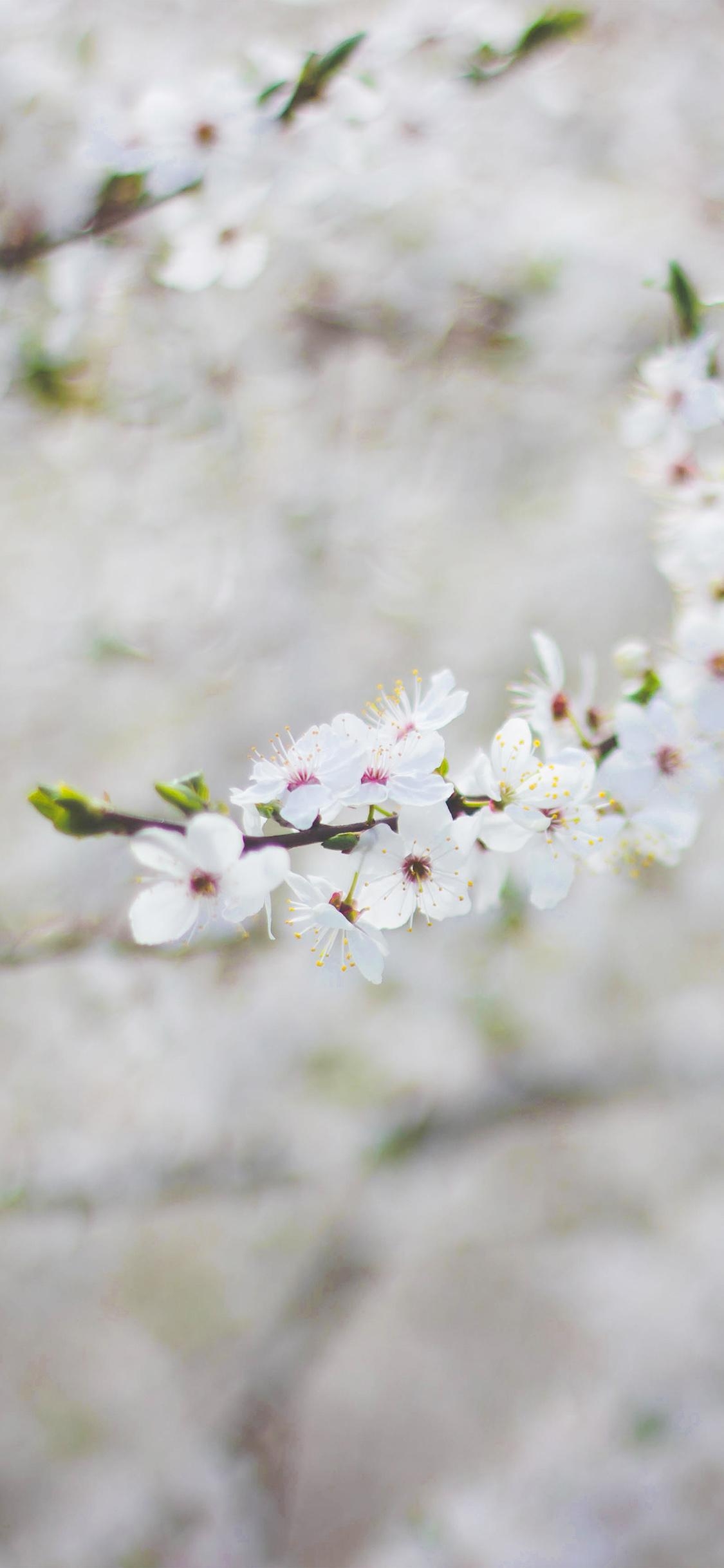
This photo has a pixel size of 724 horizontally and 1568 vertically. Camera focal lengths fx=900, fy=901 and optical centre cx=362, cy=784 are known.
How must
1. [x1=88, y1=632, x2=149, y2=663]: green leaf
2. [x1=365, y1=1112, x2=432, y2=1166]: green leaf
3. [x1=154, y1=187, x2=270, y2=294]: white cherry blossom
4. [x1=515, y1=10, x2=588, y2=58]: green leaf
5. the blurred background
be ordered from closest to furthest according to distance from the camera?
[x1=515, y1=10, x2=588, y2=58]: green leaf < [x1=154, y1=187, x2=270, y2=294]: white cherry blossom < the blurred background < [x1=365, y1=1112, x2=432, y2=1166]: green leaf < [x1=88, y1=632, x2=149, y2=663]: green leaf

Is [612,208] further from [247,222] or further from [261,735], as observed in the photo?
[261,735]

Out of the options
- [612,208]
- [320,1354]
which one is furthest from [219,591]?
[320,1354]

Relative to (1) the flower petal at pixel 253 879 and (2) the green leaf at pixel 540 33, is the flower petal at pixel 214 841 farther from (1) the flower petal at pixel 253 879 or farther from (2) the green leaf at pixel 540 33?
(2) the green leaf at pixel 540 33

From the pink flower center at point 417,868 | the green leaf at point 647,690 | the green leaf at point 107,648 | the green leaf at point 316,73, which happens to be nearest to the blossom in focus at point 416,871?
the pink flower center at point 417,868

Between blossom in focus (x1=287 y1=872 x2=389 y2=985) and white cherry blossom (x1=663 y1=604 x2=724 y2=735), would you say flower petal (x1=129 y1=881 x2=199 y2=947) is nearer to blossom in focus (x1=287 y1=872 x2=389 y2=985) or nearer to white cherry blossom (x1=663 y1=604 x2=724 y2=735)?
blossom in focus (x1=287 y1=872 x2=389 y2=985)

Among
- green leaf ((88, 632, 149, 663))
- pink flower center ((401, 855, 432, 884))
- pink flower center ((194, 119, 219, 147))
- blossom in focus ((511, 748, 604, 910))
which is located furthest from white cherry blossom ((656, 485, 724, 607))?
green leaf ((88, 632, 149, 663))

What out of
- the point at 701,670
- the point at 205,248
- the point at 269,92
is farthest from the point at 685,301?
the point at 205,248
